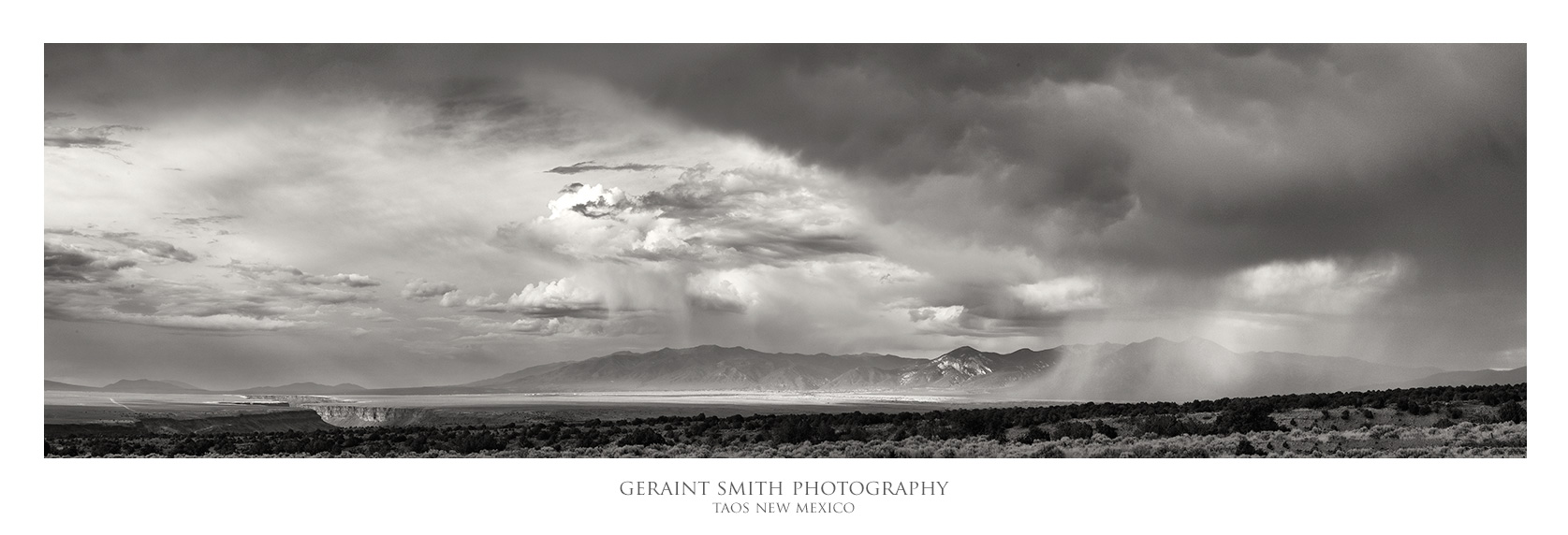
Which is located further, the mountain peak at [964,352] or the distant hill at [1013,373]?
the mountain peak at [964,352]

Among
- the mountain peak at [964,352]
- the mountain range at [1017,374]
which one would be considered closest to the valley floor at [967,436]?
the mountain range at [1017,374]

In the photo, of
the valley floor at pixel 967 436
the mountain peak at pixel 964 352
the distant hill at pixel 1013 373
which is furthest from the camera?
the mountain peak at pixel 964 352

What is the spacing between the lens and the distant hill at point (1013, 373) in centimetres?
3681

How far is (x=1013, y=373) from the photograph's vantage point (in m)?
62.9

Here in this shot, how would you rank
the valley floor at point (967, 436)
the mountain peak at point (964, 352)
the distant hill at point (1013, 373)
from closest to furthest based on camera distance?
the valley floor at point (967, 436) → the distant hill at point (1013, 373) → the mountain peak at point (964, 352)

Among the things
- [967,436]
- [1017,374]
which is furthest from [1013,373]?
[967,436]

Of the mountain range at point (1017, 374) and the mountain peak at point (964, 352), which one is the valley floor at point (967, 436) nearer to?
the mountain range at point (1017, 374)

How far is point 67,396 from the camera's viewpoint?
898 inches

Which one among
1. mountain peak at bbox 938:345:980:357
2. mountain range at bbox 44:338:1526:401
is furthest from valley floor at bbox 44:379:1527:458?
mountain peak at bbox 938:345:980:357

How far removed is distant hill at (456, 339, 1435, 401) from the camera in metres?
36.8

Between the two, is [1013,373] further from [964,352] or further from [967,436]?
[967,436]
